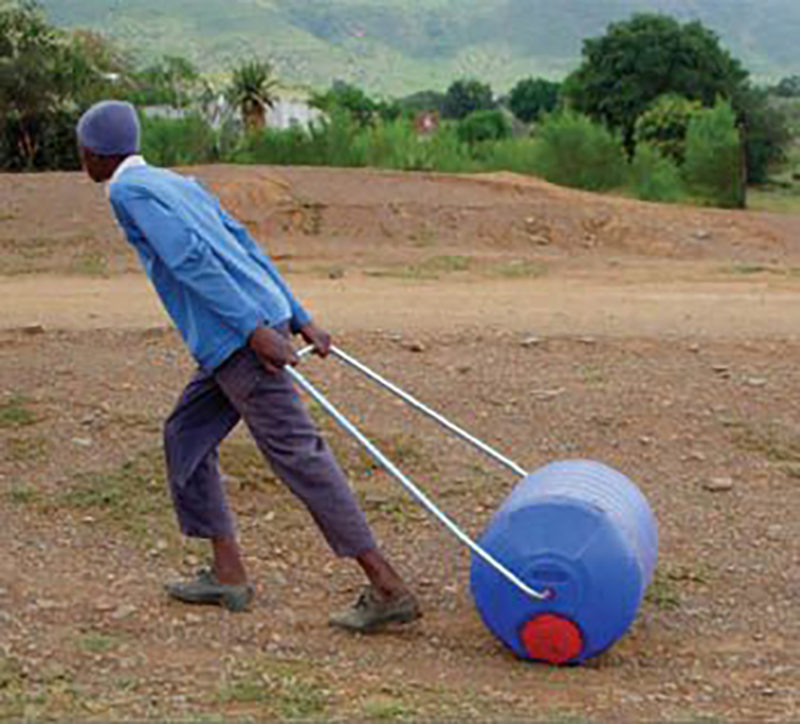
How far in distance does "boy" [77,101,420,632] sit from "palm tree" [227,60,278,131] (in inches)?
1310

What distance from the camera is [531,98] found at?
284 ft

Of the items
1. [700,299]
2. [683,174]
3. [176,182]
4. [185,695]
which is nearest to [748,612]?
[185,695]

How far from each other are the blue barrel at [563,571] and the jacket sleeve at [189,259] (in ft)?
3.19

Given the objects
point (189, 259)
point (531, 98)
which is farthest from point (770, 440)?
point (531, 98)

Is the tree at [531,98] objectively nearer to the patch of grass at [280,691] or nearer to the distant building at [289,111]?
the distant building at [289,111]

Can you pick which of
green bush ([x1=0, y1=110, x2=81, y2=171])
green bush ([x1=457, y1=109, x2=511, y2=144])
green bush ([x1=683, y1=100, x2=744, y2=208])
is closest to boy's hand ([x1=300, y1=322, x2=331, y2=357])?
green bush ([x1=683, y1=100, x2=744, y2=208])

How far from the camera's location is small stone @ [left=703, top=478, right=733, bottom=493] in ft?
19.9

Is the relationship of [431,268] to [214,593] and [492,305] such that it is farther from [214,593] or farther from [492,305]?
[214,593]

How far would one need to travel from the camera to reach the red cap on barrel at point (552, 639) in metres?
4.29

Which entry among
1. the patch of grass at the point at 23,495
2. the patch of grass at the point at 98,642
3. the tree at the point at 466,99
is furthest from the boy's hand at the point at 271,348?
the tree at the point at 466,99

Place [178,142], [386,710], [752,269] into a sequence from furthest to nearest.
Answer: [178,142]
[752,269]
[386,710]

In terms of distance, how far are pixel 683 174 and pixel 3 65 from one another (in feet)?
43.2

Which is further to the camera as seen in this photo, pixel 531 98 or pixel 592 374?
pixel 531 98

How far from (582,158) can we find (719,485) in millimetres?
17391
